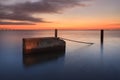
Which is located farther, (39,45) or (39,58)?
(39,45)

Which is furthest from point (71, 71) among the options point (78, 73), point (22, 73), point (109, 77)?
point (22, 73)

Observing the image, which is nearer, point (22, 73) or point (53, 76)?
point (53, 76)

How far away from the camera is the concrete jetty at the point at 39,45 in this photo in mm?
15122

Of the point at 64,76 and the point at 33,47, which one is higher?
the point at 33,47

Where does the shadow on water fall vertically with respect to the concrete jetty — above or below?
below

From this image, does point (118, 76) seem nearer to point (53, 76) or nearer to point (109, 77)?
point (109, 77)

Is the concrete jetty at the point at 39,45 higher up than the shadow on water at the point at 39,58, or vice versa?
the concrete jetty at the point at 39,45

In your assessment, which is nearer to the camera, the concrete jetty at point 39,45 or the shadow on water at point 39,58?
the shadow on water at point 39,58

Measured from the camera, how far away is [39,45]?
1552 centimetres

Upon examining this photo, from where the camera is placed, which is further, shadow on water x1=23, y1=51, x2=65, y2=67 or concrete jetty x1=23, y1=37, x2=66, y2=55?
concrete jetty x1=23, y1=37, x2=66, y2=55

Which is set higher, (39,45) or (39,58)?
(39,45)

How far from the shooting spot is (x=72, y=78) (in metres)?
8.48

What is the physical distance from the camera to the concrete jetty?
15.1m

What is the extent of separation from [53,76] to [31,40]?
7.03 metres
